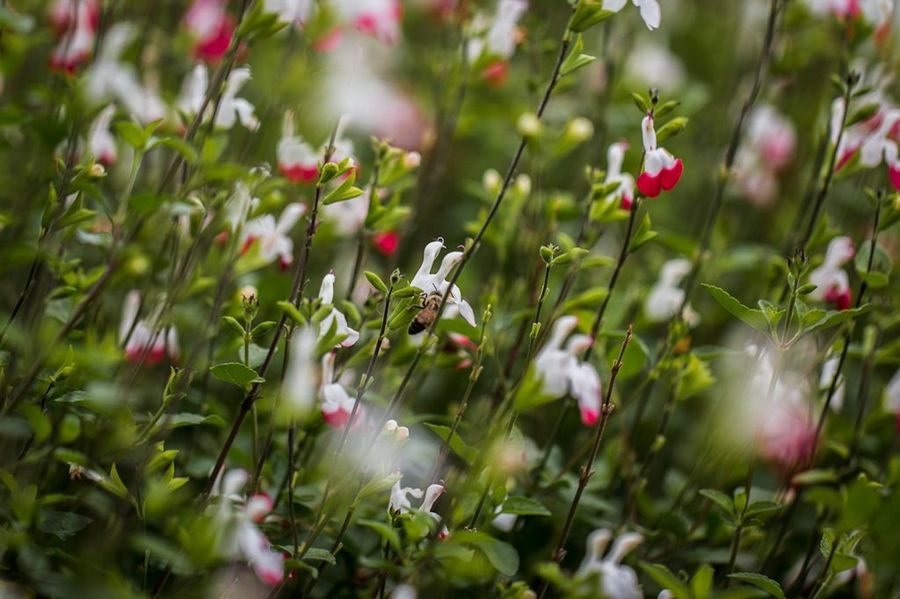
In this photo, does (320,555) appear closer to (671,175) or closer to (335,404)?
(335,404)

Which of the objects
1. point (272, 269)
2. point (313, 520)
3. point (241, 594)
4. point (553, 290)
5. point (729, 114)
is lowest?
point (241, 594)

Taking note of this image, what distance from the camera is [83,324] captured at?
5.03ft

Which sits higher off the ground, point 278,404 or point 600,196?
point 600,196

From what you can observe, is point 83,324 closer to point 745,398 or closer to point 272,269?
point 272,269

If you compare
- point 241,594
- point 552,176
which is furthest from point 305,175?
point 552,176

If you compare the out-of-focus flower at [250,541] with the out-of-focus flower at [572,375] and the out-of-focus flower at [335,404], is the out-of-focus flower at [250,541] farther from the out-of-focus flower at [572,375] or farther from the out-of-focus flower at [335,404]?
the out-of-focus flower at [572,375]

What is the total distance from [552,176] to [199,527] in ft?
5.51

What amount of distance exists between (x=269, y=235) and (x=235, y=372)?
398mm

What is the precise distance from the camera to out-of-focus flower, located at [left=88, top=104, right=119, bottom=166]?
153cm

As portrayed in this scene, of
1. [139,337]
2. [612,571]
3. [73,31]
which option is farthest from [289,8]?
[612,571]

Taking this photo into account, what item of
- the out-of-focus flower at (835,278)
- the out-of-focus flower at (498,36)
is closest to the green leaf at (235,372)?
the out-of-focus flower at (498,36)

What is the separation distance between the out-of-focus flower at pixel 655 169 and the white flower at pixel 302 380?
487mm

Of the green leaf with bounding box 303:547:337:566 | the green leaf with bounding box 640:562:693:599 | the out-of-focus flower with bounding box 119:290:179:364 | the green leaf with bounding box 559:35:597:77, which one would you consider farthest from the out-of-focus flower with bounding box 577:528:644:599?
the out-of-focus flower with bounding box 119:290:179:364

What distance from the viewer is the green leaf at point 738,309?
1.21 metres
